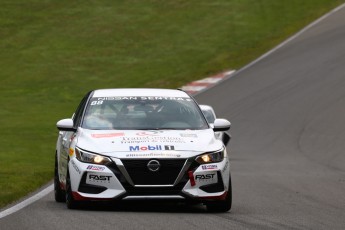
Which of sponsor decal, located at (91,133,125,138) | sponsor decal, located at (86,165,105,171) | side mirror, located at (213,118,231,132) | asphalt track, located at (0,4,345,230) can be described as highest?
sponsor decal, located at (91,133,125,138)

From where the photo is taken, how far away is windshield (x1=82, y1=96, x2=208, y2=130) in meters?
12.7

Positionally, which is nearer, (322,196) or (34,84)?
(322,196)

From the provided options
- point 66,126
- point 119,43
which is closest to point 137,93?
point 66,126

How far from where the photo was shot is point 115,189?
1160 cm

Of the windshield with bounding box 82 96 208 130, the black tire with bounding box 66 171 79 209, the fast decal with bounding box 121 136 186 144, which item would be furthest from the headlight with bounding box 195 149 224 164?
the black tire with bounding box 66 171 79 209

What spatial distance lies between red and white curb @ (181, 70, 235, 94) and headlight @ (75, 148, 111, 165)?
63.1 feet

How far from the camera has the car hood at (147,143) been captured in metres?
11.7

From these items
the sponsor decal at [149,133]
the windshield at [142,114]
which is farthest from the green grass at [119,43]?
the sponsor decal at [149,133]

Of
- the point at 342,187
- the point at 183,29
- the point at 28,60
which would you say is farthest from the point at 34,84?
the point at 342,187

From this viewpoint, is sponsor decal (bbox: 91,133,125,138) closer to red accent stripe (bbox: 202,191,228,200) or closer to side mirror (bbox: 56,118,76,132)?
side mirror (bbox: 56,118,76,132)

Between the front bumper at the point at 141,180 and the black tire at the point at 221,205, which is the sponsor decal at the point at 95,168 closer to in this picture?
the front bumper at the point at 141,180

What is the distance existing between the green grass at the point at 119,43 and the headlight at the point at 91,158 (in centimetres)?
1507

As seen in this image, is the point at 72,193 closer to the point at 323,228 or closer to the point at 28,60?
the point at 323,228

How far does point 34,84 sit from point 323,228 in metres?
24.6
